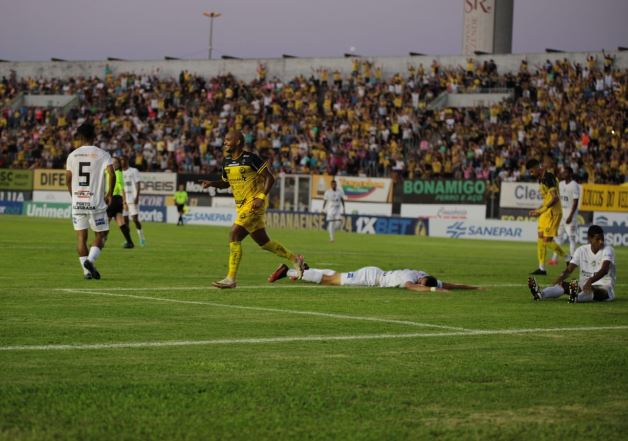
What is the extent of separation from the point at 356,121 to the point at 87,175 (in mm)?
45184

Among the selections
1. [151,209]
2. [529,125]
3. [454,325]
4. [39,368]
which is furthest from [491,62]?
[39,368]

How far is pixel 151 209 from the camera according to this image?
6131 centimetres

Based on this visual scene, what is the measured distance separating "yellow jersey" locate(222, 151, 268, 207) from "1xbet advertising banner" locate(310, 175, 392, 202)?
39986mm

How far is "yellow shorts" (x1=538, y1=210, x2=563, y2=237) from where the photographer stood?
2511 centimetres

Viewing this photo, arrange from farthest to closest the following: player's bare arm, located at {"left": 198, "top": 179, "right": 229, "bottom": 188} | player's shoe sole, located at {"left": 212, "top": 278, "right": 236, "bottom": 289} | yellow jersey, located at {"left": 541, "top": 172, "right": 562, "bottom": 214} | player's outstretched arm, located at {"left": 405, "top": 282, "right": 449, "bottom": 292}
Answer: yellow jersey, located at {"left": 541, "top": 172, "right": 562, "bottom": 214}
player's bare arm, located at {"left": 198, "top": 179, "right": 229, "bottom": 188}
player's outstretched arm, located at {"left": 405, "top": 282, "right": 449, "bottom": 292}
player's shoe sole, located at {"left": 212, "top": 278, "right": 236, "bottom": 289}

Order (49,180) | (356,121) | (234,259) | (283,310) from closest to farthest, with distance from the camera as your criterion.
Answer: (283,310) < (234,259) < (356,121) < (49,180)

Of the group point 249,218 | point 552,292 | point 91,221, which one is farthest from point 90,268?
point 552,292

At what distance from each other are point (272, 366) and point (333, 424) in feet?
7.00

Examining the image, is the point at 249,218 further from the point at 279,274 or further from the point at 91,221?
the point at 91,221

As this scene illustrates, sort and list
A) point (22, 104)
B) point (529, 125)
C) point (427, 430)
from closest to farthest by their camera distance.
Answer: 1. point (427, 430)
2. point (529, 125)
3. point (22, 104)

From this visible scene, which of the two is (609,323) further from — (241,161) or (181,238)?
(181,238)

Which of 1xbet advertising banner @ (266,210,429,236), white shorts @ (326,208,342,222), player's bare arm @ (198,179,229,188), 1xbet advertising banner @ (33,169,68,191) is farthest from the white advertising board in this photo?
player's bare arm @ (198,179,229,188)

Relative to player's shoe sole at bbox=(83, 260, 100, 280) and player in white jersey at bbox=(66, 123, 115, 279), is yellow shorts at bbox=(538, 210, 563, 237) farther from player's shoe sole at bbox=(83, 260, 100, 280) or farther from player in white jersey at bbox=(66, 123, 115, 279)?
player's shoe sole at bbox=(83, 260, 100, 280)

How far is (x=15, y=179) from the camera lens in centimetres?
6856
